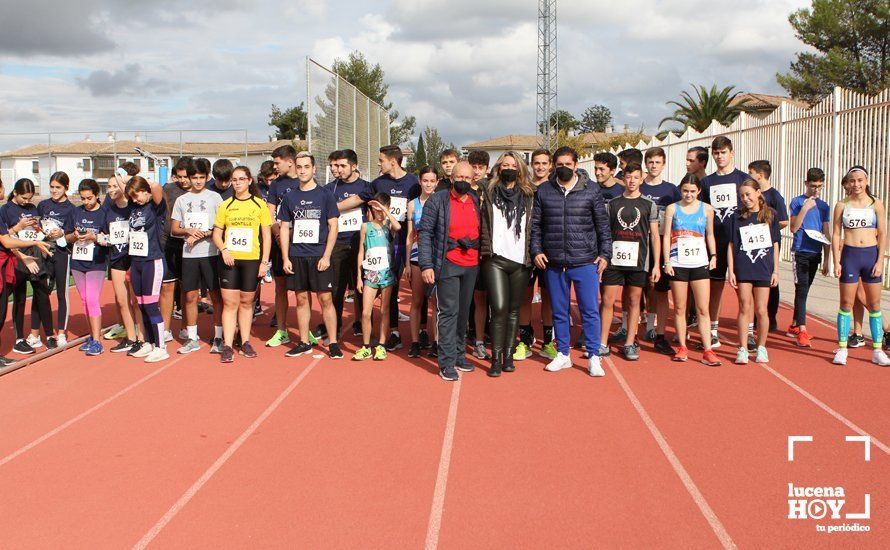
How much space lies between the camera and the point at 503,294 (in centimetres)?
662

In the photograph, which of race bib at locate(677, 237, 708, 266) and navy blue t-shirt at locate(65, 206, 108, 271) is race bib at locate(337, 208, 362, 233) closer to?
navy blue t-shirt at locate(65, 206, 108, 271)

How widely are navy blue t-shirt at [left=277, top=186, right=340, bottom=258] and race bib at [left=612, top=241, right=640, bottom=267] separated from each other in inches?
106

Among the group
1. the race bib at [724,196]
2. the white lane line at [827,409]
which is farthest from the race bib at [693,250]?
the white lane line at [827,409]

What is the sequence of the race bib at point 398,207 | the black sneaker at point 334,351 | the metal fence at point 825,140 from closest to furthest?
the black sneaker at point 334,351
the race bib at point 398,207
the metal fence at point 825,140

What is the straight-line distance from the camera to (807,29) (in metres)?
35.0

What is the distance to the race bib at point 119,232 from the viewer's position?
7.39m

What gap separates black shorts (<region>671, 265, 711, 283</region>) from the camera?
6898mm

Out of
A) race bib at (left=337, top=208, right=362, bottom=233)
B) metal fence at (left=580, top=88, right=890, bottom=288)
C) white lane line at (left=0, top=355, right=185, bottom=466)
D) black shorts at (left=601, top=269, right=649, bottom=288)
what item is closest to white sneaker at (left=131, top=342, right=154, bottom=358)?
white lane line at (left=0, top=355, right=185, bottom=466)

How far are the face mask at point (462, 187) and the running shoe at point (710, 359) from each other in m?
2.70

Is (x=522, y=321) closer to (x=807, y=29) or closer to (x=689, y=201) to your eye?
(x=689, y=201)

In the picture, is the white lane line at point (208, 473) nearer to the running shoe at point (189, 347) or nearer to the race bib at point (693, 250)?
the running shoe at point (189, 347)

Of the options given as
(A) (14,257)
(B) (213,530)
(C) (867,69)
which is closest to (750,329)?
(B) (213,530)

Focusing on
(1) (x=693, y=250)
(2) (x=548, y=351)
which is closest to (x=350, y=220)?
(2) (x=548, y=351)

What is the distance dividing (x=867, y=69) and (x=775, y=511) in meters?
35.7
